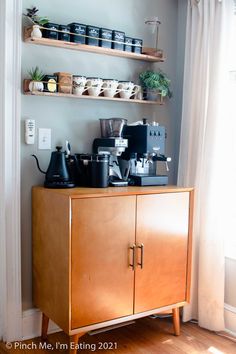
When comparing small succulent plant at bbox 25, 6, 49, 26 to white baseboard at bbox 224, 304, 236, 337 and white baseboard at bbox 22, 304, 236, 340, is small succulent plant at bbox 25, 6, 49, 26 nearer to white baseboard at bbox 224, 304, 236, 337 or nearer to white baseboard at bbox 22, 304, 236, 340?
white baseboard at bbox 22, 304, 236, 340

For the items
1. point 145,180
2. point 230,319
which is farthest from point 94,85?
point 230,319

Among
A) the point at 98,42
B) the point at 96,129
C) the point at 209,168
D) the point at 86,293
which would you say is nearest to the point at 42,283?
the point at 86,293

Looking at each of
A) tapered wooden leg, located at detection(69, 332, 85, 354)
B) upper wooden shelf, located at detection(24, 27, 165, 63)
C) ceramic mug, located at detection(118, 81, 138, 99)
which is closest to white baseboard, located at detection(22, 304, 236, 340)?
tapered wooden leg, located at detection(69, 332, 85, 354)

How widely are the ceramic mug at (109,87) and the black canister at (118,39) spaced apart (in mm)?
227

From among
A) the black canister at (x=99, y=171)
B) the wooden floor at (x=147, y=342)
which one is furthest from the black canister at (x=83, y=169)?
the wooden floor at (x=147, y=342)

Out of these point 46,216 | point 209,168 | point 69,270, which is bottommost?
point 69,270

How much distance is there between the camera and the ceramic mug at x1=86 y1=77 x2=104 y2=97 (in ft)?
8.84

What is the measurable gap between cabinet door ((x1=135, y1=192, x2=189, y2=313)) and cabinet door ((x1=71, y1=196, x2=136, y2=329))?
7 centimetres

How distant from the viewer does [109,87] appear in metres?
2.77

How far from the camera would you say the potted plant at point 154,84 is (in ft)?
9.57

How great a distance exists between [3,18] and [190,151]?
1.49m

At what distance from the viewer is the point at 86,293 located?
2301 mm

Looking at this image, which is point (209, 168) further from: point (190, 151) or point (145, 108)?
point (145, 108)

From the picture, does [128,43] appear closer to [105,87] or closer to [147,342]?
[105,87]
